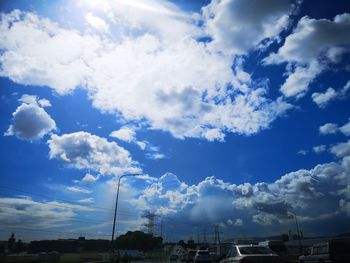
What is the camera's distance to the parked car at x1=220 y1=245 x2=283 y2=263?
10320mm

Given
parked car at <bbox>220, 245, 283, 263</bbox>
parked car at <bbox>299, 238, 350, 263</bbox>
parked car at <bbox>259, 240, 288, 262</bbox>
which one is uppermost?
parked car at <bbox>259, 240, 288, 262</bbox>

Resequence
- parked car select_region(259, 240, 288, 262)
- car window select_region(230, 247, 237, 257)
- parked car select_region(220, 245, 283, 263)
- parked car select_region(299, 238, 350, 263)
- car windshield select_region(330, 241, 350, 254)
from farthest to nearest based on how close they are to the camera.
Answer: parked car select_region(259, 240, 288, 262) → car windshield select_region(330, 241, 350, 254) → parked car select_region(299, 238, 350, 263) → car window select_region(230, 247, 237, 257) → parked car select_region(220, 245, 283, 263)

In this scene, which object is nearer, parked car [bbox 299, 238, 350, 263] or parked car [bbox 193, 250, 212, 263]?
parked car [bbox 299, 238, 350, 263]

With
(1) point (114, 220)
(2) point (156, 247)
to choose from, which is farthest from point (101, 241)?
(1) point (114, 220)

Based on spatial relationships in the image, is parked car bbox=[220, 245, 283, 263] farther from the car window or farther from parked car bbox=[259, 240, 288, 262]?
parked car bbox=[259, 240, 288, 262]

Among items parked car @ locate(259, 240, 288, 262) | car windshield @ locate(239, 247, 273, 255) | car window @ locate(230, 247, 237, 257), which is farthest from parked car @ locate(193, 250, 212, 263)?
car windshield @ locate(239, 247, 273, 255)

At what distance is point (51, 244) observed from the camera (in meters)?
110

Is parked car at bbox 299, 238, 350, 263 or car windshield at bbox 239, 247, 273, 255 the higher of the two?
parked car at bbox 299, 238, 350, 263

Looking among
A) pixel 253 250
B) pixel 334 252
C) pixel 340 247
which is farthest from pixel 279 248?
pixel 253 250

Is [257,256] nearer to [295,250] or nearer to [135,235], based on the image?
[295,250]

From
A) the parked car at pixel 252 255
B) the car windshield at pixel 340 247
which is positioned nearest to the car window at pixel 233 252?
the parked car at pixel 252 255

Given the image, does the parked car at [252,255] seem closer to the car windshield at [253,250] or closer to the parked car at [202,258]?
the car windshield at [253,250]

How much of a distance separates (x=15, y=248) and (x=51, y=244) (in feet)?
35.5

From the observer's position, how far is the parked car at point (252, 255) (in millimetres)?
10320
